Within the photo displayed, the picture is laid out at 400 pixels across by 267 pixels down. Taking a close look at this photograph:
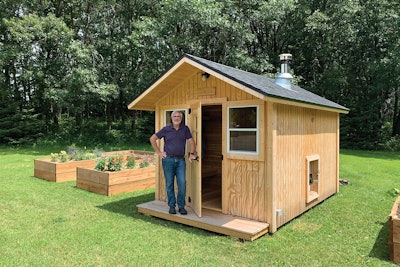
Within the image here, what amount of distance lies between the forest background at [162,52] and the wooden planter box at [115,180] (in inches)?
343

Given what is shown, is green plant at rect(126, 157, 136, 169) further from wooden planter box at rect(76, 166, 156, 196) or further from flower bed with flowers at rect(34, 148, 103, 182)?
flower bed with flowers at rect(34, 148, 103, 182)

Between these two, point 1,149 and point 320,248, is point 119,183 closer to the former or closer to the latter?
point 320,248

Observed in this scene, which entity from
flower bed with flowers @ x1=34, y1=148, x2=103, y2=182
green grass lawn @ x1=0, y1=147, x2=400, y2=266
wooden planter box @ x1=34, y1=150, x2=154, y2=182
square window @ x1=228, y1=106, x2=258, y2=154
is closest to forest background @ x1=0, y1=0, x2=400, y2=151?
flower bed with flowers @ x1=34, y1=148, x2=103, y2=182

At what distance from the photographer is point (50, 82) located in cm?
1616

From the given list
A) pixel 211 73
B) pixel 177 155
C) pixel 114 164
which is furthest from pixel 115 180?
pixel 211 73

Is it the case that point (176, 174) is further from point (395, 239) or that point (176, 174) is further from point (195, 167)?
point (395, 239)

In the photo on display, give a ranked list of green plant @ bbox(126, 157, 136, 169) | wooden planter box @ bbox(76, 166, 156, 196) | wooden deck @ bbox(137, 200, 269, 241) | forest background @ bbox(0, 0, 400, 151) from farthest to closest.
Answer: forest background @ bbox(0, 0, 400, 151), green plant @ bbox(126, 157, 136, 169), wooden planter box @ bbox(76, 166, 156, 196), wooden deck @ bbox(137, 200, 269, 241)

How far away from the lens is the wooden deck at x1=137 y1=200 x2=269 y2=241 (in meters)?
4.43

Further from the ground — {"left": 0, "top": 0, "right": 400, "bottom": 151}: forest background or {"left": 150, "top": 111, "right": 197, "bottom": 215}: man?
{"left": 0, "top": 0, "right": 400, "bottom": 151}: forest background

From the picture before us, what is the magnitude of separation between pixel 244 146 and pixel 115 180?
3.59m

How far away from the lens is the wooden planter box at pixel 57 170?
332 inches

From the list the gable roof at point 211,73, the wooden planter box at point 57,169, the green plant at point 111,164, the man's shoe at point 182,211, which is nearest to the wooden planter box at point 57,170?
the wooden planter box at point 57,169

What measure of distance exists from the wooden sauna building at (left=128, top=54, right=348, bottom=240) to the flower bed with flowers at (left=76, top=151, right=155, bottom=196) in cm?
141

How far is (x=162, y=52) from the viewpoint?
1648cm
